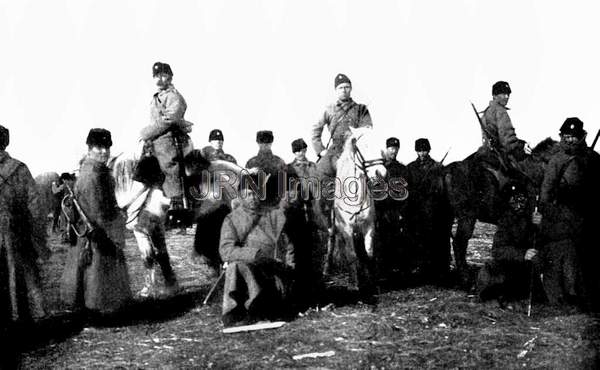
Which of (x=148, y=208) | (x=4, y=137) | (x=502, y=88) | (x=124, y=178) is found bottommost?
(x=148, y=208)

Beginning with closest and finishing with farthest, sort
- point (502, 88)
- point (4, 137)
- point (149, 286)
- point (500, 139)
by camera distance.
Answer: point (4, 137)
point (149, 286)
point (500, 139)
point (502, 88)

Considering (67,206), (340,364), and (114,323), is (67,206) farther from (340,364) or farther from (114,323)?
(340,364)

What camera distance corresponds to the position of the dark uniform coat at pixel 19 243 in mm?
6281

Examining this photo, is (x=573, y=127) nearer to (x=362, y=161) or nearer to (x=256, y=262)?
(x=362, y=161)

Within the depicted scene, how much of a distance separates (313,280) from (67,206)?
317cm

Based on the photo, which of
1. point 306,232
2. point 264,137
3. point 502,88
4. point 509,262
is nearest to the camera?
point 509,262

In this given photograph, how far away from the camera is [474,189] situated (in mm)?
9094

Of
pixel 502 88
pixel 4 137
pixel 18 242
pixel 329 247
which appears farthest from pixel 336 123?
pixel 18 242

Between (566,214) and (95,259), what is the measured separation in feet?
18.6

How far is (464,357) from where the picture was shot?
544 centimetres

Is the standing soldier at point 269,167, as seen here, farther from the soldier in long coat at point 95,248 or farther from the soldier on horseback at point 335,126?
the soldier in long coat at point 95,248

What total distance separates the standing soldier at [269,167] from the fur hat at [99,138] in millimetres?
1985

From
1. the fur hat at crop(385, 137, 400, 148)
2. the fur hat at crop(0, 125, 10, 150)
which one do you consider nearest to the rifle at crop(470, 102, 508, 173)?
the fur hat at crop(385, 137, 400, 148)

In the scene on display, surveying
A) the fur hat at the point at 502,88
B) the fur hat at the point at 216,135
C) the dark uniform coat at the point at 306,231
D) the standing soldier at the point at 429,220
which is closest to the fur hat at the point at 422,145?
the standing soldier at the point at 429,220
